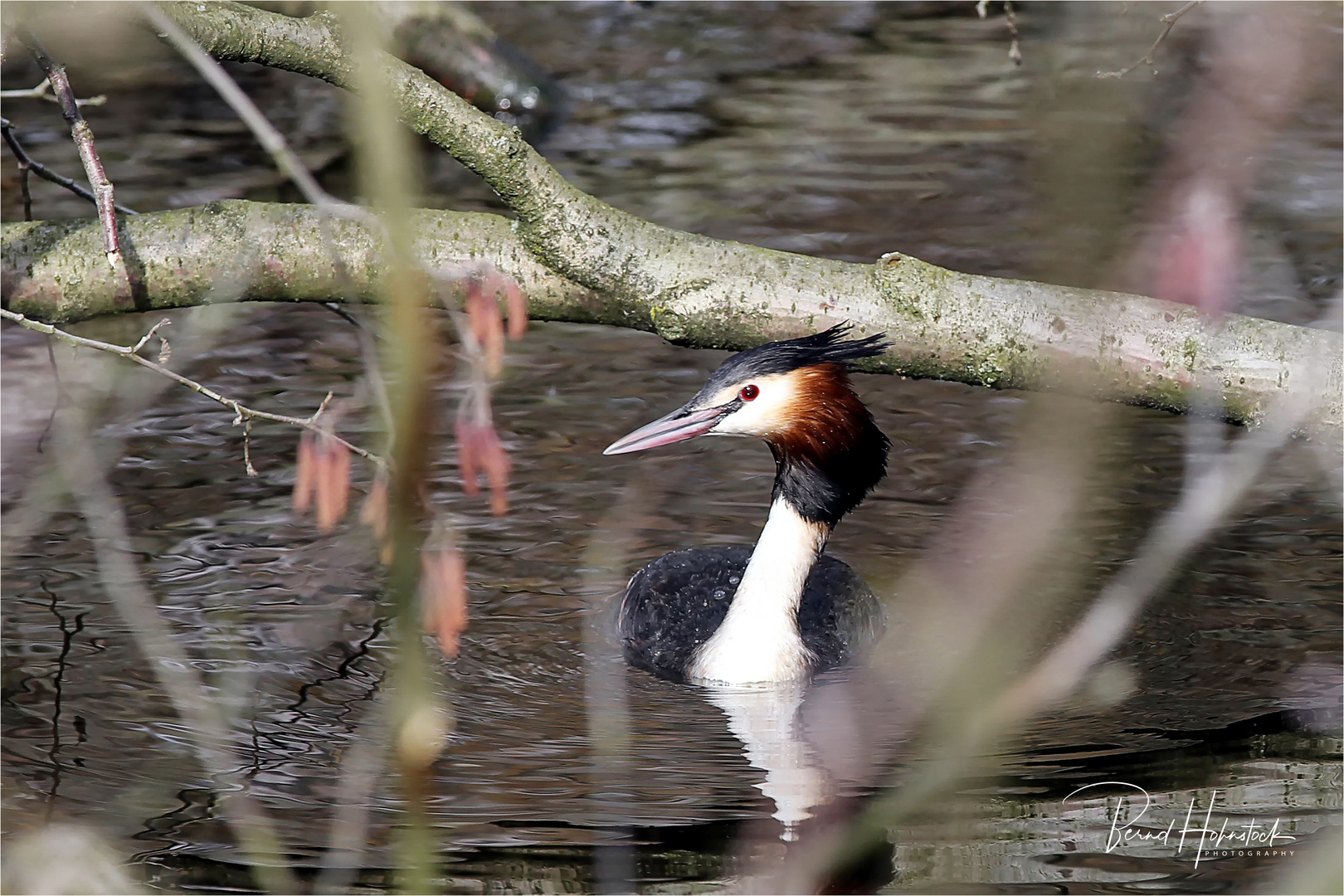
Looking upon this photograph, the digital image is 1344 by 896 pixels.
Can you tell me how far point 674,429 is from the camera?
5078mm

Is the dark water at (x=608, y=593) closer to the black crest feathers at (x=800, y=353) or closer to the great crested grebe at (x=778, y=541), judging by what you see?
the great crested grebe at (x=778, y=541)

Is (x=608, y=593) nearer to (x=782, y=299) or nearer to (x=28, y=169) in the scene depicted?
(x=782, y=299)

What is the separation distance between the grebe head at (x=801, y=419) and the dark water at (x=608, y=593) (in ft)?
2.62

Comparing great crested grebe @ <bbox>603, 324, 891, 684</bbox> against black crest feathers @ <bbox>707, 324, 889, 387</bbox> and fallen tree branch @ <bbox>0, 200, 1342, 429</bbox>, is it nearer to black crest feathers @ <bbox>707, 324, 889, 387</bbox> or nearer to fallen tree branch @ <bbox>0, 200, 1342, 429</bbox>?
black crest feathers @ <bbox>707, 324, 889, 387</bbox>

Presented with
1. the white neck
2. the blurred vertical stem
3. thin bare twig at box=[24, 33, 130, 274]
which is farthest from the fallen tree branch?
the blurred vertical stem

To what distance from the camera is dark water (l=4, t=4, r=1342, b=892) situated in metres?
4.05

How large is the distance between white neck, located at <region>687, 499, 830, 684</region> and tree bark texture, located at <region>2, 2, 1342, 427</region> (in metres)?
0.62

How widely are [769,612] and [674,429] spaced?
2.51ft

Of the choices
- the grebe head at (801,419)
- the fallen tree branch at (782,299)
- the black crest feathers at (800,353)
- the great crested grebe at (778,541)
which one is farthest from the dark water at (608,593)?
the black crest feathers at (800,353)

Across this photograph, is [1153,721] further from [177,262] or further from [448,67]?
[448,67]

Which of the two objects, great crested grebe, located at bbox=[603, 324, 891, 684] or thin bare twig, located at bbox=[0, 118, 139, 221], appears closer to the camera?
thin bare twig, located at bbox=[0, 118, 139, 221]

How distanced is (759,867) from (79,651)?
8.15ft

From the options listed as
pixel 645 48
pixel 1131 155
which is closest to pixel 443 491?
pixel 1131 155

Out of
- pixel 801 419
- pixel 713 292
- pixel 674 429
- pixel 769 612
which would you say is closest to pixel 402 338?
pixel 674 429
